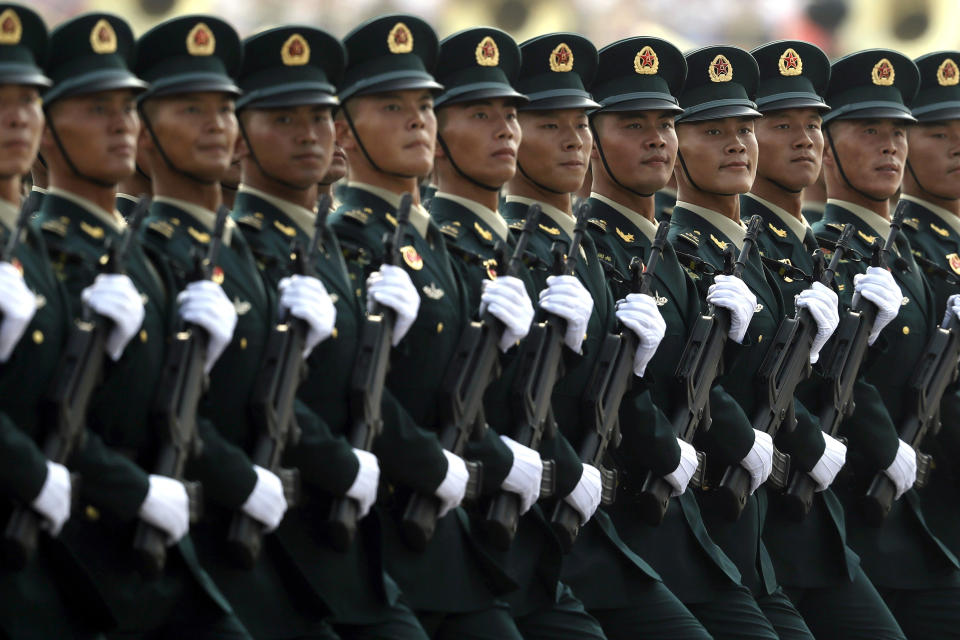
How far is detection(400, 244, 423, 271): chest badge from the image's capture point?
9.27 m

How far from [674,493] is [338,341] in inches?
83.3

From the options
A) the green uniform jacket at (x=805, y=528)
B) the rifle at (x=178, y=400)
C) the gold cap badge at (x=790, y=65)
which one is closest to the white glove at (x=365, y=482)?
the rifle at (x=178, y=400)

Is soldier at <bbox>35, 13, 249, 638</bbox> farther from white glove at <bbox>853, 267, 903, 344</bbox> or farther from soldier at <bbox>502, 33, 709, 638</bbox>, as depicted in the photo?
white glove at <bbox>853, 267, 903, 344</bbox>

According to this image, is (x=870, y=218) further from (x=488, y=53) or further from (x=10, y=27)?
(x=10, y=27)

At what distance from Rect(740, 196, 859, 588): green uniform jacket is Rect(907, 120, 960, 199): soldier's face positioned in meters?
1.25

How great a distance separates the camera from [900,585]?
11469 millimetres

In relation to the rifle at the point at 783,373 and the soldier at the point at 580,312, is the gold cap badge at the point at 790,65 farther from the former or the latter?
the soldier at the point at 580,312

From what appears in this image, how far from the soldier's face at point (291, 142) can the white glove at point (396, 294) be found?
20.5 inches

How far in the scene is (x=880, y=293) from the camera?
11336mm

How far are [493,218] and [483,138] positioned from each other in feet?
1.14

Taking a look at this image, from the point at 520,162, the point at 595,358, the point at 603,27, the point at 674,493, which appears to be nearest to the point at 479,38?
the point at 520,162

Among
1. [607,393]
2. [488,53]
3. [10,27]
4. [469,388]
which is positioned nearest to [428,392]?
[469,388]

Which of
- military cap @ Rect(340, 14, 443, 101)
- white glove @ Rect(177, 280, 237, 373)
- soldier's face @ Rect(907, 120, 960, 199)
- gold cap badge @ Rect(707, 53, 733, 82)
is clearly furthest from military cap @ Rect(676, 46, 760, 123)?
white glove @ Rect(177, 280, 237, 373)

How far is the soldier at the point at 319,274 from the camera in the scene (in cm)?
879
